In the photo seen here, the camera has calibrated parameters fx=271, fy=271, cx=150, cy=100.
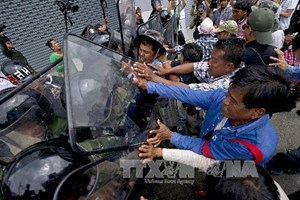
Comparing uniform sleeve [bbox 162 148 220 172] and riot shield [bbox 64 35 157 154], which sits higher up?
riot shield [bbox 64 35 157 154]

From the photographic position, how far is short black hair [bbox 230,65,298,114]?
149cm

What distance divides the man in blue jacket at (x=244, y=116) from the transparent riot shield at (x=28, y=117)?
59 cm

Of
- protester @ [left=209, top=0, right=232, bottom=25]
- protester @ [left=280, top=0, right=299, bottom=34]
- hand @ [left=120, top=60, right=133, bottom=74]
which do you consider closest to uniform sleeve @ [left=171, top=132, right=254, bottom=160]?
hand @ [left=120, top=60, right=133, bottom=74]

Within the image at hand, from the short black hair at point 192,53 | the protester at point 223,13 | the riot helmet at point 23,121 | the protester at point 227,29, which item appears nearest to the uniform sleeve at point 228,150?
the riot helmet at point 23,121

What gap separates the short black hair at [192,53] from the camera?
10.2 feet

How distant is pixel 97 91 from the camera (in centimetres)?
167

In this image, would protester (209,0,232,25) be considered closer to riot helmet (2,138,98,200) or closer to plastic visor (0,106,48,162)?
plastic visor (0,106,48,162)

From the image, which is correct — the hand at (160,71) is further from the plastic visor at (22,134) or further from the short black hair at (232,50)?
the plastic visor at (22,134)

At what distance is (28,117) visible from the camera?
1.85 m

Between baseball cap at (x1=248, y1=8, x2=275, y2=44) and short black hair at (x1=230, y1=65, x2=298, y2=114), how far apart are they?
4.77 ft

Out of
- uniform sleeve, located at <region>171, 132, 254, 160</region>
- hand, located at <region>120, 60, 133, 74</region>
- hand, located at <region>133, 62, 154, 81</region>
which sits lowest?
uniform sleeve, located at <region>171, 132, 254, 160</region>

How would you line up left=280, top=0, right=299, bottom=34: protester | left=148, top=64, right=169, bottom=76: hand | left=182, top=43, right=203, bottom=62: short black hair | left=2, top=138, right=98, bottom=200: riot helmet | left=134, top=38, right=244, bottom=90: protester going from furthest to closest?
1. left=280, top=0, right=299, bottom=34: protester
2. left=182, top=43, right=203, bottom=62: short black hair
3. left=148, top=64, right=169, bottom=76: hand
4. left=134, top=38, right=244, bottom=90: protester
5. left=2, top=138, right=98, bottom=200: riot helmet

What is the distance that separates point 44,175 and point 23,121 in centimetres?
58

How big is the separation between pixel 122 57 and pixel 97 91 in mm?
412
